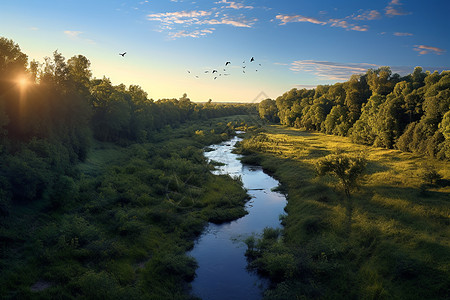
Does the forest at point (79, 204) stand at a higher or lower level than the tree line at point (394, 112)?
lower

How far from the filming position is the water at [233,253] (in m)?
23.6

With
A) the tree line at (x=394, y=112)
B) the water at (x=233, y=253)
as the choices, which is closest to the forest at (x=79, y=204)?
the water at (x=233, y=253)

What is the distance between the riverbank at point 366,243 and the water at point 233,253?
1766mm

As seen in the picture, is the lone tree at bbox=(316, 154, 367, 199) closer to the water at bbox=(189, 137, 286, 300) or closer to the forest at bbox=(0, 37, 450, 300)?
the forest at bbox=(0, 37, 450, 300)

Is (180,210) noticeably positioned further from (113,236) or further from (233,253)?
(233,253)

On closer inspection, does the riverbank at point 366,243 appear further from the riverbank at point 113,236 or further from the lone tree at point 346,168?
the riverbank at point 113,236

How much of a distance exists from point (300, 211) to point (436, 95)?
39.9m

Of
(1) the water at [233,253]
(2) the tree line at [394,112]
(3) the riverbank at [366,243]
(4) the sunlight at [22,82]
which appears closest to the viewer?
(3) the riverbank at [366,243]

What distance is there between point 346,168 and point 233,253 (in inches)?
808

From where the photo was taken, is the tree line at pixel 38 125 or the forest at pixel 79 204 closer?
the forest at pixel 79 204

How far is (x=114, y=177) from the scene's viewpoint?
4625 centimetres

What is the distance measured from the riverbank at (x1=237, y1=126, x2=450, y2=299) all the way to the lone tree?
1876 mm

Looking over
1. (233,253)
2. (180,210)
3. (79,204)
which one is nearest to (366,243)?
(233,253)

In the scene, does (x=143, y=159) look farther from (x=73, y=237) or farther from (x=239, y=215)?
(x=73, y=237)
